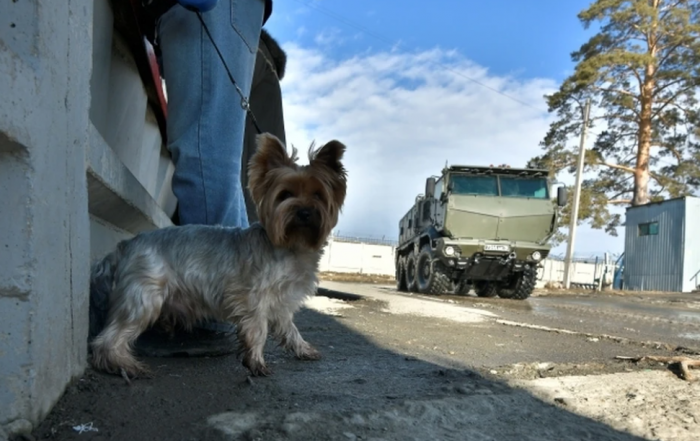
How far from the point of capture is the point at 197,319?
2.59 m

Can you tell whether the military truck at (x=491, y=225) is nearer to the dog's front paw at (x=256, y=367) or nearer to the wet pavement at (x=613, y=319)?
the wet pavement at (x=613, y=319)

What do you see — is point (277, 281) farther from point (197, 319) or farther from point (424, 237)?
point (424, 237)

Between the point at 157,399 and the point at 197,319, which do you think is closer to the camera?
the point at 157,399

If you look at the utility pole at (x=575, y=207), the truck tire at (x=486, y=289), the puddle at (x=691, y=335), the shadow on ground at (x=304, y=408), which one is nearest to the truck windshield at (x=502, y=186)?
the truck tire at (x=486, y=289)

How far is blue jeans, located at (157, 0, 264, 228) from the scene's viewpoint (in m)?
2.78

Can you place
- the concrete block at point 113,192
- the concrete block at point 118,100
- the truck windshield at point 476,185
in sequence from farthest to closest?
the truck windshield at point 476,185
the concrete block at point 118,100
the concrete block at point 113,192

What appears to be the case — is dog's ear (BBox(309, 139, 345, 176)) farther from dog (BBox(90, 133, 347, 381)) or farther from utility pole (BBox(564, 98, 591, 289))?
utility pole (BBox(564, 98, 591, 289))

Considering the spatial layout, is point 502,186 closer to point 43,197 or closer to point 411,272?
point 411,272

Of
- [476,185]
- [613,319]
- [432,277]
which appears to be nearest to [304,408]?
[613,319]

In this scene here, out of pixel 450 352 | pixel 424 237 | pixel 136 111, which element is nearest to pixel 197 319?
pixel 450 352

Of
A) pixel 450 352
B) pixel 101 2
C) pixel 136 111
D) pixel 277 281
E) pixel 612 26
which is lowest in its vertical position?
pixel 450 352

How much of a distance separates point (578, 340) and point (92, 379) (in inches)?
137

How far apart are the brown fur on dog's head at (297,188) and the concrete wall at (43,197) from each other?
0.81 m

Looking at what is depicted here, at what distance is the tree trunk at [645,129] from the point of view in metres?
28.6
